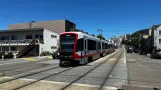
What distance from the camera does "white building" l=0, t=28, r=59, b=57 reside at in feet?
149

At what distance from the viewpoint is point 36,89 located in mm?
9141

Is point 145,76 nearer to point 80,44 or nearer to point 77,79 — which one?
point 77,79

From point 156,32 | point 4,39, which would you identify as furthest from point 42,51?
point 156,32

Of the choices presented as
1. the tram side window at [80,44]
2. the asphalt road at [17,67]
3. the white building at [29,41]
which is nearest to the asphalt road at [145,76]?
the tram side window at [80,44]

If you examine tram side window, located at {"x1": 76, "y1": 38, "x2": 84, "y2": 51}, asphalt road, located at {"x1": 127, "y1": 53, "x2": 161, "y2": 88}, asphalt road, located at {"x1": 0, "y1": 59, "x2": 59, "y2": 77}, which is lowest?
asphalt road, located at {"x1": 127, "y1": 53, "x2": 161, "y2": 88}

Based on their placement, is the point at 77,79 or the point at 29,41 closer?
the point at 77,79

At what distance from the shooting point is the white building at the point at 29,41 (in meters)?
45.6

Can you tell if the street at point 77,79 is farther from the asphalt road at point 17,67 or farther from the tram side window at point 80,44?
the tram side window at point 80,44

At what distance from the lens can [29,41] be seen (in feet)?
155

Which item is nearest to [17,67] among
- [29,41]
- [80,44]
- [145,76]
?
[80,44]

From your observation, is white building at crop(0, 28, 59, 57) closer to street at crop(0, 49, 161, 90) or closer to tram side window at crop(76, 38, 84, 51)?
tram side window at crop(76, 38, 84, 51)

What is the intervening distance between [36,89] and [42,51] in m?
36.6

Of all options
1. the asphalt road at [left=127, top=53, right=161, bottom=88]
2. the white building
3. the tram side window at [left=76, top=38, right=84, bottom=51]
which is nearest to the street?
the asphalt road at [left=127, top=53, right=161, bottom=88]

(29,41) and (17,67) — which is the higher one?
(29,41)
